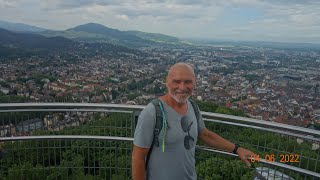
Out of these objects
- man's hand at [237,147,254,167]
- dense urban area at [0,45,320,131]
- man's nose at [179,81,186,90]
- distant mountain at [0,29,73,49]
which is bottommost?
dense urban area at [0,45,320,131]

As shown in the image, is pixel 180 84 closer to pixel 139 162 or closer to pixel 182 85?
pixel 182 85

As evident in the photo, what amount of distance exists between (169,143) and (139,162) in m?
0.24

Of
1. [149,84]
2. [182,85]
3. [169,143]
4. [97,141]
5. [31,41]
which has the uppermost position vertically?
[182,85]

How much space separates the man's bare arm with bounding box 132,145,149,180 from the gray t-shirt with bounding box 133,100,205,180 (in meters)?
0.05

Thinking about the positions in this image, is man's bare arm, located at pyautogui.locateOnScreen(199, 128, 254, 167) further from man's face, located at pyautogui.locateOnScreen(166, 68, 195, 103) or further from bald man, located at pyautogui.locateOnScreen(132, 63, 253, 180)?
man's face, located at pyautogui.locateOnScreen(166, 68, 195, 103)

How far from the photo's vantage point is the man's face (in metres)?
2.39

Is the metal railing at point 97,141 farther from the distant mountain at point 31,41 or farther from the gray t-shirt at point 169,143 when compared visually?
the distant mountain at point 31,41

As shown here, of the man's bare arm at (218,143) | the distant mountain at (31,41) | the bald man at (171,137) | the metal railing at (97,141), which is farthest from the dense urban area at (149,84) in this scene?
the bald man at (171,137)

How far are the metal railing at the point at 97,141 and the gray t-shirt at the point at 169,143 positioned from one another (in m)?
1.11

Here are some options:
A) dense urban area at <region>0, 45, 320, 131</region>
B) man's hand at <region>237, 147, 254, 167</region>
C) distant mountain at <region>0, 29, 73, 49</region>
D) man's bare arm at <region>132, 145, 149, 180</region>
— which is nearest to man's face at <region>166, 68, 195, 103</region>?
man's bare arm at <region>132, 145, 149, 180</region>

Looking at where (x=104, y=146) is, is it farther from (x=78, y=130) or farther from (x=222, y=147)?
(x=222, y=147)

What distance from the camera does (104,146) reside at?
14.3 ft

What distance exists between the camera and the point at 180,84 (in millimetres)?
2391

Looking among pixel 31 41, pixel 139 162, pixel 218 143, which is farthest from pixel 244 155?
pixel 31 41
